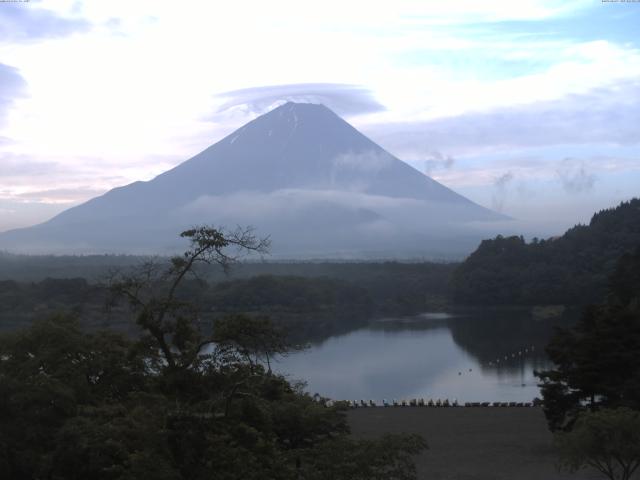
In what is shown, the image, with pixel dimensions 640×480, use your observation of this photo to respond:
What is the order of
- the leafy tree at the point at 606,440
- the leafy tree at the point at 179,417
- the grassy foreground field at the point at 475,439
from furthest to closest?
the grassy foreground field at the point at 475,439, the leafy tree at the point at 606,440, the leafy tree at the point at 179,417

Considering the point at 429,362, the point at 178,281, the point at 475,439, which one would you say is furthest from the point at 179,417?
the point at 429,362

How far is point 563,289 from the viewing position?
144 feet

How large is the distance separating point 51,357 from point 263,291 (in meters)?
34.3

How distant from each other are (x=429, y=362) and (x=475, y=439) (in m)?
12.3

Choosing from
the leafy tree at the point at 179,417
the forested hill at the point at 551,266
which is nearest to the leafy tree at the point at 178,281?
the leafy tree at the point at 179,417

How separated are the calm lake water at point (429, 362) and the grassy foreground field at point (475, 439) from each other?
364 centimetres

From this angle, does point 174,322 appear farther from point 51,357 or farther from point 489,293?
point 489,293

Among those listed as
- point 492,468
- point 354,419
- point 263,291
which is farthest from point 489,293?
point 492,468

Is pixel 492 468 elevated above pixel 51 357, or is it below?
below

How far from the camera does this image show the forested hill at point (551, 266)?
4422cm

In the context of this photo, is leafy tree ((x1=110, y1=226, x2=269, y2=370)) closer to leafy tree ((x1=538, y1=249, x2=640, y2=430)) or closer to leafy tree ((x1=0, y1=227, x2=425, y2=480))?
leafy tree ((x1=0, y1=227, x2=425, y2=480))

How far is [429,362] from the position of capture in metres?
24.1

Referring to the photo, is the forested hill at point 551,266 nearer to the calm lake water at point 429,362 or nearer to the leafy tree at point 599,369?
the calm lake water at point 429,362

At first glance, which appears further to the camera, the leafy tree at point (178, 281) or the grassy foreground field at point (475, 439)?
the grassy foreground field at point (475, 439)
